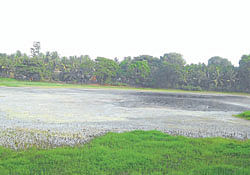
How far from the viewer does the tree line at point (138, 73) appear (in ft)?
283

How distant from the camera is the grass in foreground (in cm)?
674

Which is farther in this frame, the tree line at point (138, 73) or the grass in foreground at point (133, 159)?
the tree line at point (138, 73)

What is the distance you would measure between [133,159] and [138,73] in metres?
87.3

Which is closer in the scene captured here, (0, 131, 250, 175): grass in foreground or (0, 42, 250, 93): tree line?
(0, 131, 250, 175): grass in foreground

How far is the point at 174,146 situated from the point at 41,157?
18.3 feet

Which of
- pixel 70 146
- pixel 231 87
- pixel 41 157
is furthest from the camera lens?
pixel 231 87

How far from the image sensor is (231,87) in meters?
86.2

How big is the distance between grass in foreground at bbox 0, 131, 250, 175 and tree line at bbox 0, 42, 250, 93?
8071cm

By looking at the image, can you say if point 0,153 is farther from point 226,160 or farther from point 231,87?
point 231,87

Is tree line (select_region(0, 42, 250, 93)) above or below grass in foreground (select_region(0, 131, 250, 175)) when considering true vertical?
above

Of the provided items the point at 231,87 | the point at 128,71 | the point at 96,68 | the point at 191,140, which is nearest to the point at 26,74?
the point at 96,68

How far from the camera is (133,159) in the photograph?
7.62 metres

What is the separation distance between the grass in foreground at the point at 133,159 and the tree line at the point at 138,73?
80.7m

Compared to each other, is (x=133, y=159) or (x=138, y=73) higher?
(x=138, y=73)
